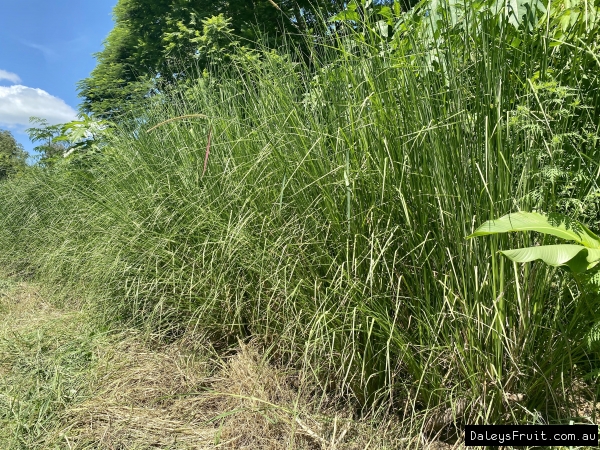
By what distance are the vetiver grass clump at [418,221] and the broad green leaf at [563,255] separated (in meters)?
0.16

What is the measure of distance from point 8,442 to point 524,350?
1.83 m

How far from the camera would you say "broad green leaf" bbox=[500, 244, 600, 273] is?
0.91 metres

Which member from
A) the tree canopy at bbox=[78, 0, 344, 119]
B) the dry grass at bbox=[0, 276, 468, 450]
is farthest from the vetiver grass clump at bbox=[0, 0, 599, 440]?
the tree canopy at bbox=[78, 0, 344, 119]

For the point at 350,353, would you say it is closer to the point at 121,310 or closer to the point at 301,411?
the point at 301,411

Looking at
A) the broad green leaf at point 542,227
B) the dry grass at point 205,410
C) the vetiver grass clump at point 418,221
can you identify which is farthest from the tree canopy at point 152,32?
the broad green leaf at point 542,227

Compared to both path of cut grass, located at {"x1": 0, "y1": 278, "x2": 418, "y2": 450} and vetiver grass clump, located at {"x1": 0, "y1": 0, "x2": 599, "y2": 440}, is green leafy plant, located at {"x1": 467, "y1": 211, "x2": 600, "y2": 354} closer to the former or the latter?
vetiver grass clump, located at {"x1": 0, "y1": 0, "x2": 599, "y2": 440}

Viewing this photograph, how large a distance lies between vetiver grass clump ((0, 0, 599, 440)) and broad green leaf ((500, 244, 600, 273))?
0.16 m

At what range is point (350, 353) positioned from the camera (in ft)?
4.91

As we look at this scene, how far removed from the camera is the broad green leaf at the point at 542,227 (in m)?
0.96

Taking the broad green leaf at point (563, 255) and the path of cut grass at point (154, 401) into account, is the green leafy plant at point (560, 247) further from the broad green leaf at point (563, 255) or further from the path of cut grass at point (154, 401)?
the path of cut grass at point (154, 401)

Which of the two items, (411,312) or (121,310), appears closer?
(411,312)

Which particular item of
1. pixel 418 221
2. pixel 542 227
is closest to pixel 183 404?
pixel 418 221

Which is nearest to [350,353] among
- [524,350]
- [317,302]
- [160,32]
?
[317,302]

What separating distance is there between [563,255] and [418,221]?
1.59ft
